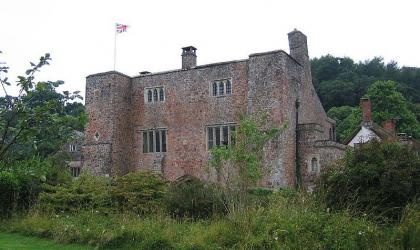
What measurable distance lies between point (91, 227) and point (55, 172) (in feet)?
21.1

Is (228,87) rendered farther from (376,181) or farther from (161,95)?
(376,181)

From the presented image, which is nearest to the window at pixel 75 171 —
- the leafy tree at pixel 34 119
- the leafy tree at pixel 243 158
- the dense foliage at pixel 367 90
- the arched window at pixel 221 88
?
the arched window at pixel 221 88

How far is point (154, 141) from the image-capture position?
2845 centimetres

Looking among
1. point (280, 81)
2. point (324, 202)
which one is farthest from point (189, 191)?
point (280, 81)

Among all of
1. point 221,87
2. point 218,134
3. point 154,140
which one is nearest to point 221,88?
point 221,87

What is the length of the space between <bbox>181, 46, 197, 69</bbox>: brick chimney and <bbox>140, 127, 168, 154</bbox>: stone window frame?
4536mm

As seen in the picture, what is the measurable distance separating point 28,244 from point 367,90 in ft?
166

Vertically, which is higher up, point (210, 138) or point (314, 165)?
point (210, 138)

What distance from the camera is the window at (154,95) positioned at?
1118 inches

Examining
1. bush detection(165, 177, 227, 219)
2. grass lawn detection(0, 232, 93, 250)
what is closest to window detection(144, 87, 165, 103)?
bush detection(165, 177, 227, 219)

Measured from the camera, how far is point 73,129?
6719 millimetres

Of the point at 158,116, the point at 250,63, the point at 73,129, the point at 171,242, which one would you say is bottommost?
the point at 171,242

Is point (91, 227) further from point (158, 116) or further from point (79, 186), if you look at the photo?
point (158, 116)

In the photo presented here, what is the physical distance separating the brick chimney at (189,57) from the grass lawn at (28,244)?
18.6 metres
